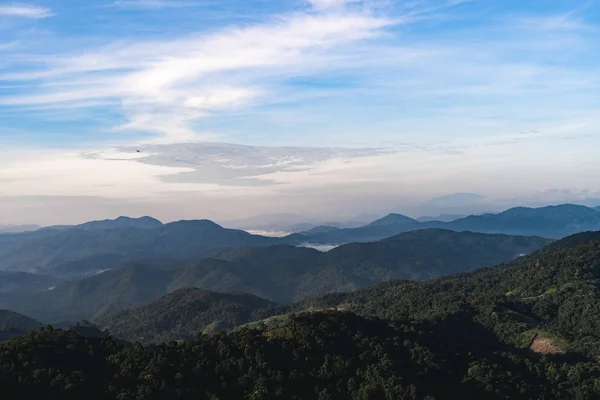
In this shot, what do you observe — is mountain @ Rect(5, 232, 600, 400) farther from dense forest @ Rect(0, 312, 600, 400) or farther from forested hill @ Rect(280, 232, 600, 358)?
forested hill @ Rect(280, 232, 600, 358)

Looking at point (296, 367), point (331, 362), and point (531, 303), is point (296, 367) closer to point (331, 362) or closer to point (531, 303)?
point (331, 362)

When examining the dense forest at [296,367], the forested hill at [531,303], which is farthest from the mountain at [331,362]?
the forested hill at [531,303]

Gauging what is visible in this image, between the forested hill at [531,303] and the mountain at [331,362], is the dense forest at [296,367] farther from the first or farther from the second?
the forested hill at [531,303]

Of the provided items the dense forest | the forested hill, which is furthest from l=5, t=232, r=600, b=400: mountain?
the forested hill

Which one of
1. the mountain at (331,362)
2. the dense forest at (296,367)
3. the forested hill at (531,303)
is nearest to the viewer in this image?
the dense forest at (296,367)

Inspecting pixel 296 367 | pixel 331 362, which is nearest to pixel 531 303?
pixel 331 362

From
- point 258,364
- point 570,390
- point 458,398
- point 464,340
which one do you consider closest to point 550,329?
point 464,340

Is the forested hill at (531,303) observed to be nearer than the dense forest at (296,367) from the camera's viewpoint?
No

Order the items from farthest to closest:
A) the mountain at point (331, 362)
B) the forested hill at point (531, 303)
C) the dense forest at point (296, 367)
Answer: the forested hill at point (531, 303)
the mountain at point (331, 362)
the dense forest at point (296, 367)

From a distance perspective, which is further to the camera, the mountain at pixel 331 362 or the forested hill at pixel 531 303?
the forested hill at pixel 531 303

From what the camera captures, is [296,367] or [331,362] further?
[331,362]

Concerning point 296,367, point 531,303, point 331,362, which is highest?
point 296,367
